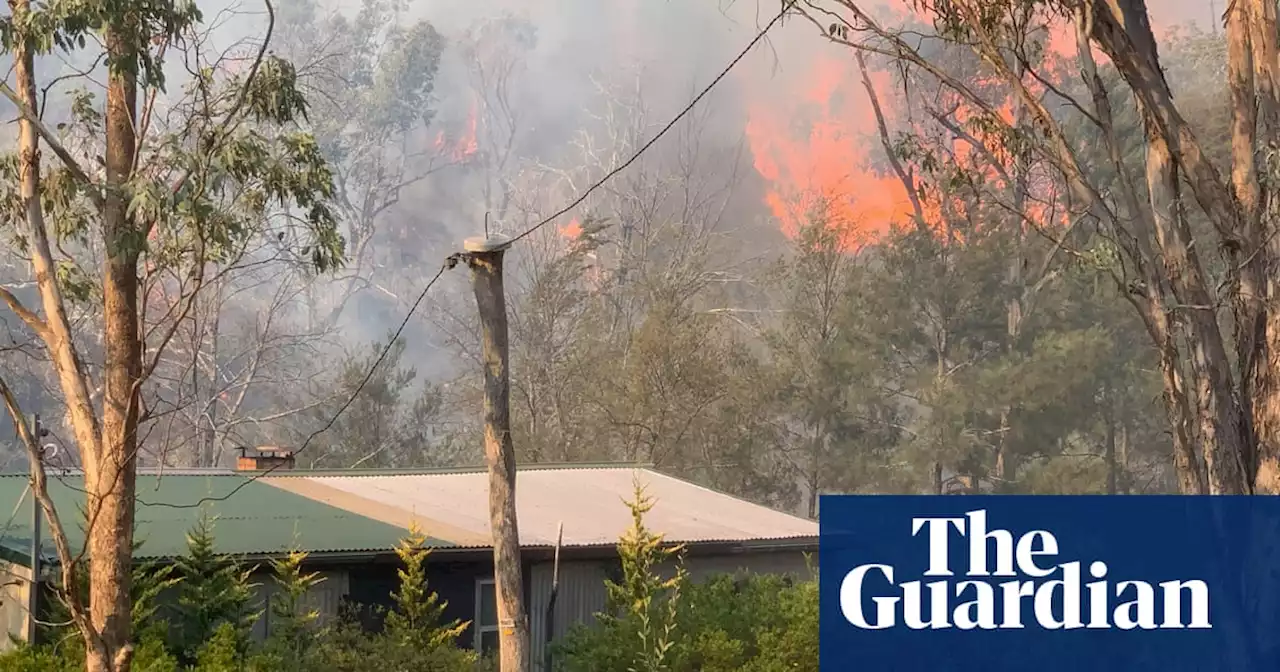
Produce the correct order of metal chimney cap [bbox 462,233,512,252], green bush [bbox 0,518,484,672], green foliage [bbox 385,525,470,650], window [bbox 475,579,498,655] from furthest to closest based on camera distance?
window [bbox 475,579,498,655] < green foliage [bbox 385,525,470,650] < green bush [bbox 0,518,484,672] < metal chimney cap [bbox 462,233,512,252]

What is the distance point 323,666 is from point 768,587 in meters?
5.61

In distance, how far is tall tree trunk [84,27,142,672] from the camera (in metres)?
12.5

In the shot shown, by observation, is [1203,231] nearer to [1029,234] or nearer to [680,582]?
[1029,234]

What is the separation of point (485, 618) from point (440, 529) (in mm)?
1242

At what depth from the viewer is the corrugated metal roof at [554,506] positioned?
19.4m

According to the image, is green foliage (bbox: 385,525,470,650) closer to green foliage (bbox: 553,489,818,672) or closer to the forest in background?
green foliage (bbox: 553,489,818,672)

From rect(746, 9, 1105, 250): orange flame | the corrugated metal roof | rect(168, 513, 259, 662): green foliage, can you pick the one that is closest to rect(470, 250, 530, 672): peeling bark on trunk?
rect(168, 513, 259, 662): green foliage

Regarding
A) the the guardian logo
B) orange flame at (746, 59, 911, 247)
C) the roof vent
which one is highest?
orange flame at (746, 59, 911, 247)

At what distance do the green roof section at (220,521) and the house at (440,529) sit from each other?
0.03 meters

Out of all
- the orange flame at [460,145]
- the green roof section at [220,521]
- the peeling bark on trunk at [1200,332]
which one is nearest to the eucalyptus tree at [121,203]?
the green roof section at [220,521]

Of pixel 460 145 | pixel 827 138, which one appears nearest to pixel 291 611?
pixel 827 138

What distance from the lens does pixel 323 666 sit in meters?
15.0

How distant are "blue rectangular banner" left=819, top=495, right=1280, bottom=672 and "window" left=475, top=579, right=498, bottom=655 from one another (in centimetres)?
483

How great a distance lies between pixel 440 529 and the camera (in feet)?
61.4
